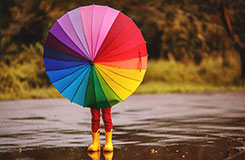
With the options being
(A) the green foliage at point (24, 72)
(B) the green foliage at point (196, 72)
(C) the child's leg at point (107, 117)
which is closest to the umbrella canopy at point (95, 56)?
(C) the child's leg at point (107, 117)

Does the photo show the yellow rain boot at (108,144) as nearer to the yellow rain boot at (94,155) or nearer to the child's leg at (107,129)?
the child's leg at (107,129)

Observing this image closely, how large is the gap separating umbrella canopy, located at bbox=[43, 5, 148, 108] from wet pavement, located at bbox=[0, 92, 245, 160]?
98 cm

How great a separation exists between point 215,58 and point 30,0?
36.8 ft

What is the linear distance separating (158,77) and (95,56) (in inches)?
875

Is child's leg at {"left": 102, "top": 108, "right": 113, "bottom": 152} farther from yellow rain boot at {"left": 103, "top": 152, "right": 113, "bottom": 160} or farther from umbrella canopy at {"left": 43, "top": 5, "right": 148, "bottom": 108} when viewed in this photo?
umbrella canopy at {"left": 43, "top": 5, "right": 148, "bottom": 108}

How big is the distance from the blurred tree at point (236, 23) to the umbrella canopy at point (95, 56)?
823 inches

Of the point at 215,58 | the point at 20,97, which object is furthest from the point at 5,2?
the point at 215,58

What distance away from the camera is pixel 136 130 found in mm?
12414

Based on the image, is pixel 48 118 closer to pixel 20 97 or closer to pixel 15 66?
pixel 20 97

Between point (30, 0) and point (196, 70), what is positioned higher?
point (30, 0)

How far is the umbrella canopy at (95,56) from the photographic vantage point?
8.80 meters

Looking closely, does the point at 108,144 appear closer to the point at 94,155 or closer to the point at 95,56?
the point at 94,155

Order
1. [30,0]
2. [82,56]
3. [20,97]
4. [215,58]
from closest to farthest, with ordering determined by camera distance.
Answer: [82,56], [20,97], [30,0], [215,58]

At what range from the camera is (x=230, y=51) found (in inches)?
1312
